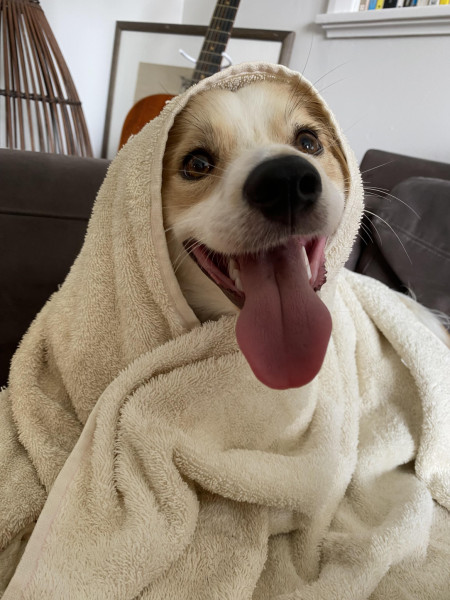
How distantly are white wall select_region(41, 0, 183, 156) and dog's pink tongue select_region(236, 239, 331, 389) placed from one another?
72.8 inches

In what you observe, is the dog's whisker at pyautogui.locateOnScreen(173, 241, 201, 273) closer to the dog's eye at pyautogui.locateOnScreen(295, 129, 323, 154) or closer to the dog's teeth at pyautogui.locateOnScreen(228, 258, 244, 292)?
the dog's teeth at pyautogui.locateOnScreen(228, 258, 244, 292)

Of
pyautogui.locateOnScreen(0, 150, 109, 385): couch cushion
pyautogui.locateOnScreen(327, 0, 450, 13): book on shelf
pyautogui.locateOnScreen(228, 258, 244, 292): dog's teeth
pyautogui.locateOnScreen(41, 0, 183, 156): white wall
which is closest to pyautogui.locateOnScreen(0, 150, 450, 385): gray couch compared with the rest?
pyautogui.locateOnScreen(0, 150, 109, 385): couch cushion

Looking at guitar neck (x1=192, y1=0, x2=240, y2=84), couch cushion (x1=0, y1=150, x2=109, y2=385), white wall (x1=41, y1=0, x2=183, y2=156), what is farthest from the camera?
white wall (x1=41, y1=0, x2=183, y2=156)

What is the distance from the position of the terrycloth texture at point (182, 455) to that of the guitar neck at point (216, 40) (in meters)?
0.91

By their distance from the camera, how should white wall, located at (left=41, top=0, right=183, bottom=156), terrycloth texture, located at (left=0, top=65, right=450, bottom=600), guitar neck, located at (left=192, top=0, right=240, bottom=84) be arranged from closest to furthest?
terrycloth texture, located at (left=0, top=65, right=450, bottom=600), guitar neck, located at (left=192, top=0, right=240, bottom=84), white wall, located at (left=41, top=0, right=183, bottom=156)

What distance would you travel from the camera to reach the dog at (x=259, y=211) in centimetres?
52

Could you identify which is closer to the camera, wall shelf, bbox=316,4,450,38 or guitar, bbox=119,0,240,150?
wall shelf, bbox=316,4,450,38

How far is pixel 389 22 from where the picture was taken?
→ 137 centimetres

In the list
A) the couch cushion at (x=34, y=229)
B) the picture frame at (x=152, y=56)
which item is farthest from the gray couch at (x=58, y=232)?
the picture frame at (x=152, y=56)

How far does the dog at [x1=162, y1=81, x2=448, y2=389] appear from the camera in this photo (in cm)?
52

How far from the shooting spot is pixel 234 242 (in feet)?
1.81

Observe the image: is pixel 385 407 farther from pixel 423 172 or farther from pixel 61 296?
pixel 423 172

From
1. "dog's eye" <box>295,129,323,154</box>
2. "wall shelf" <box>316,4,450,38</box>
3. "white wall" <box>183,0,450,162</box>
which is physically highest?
"wall shelf" <box>316,4,450,38</box>

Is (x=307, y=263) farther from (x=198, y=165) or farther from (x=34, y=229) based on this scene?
(x=34, y=229)
